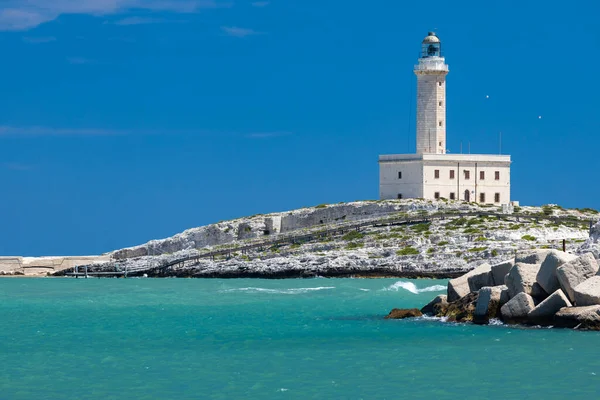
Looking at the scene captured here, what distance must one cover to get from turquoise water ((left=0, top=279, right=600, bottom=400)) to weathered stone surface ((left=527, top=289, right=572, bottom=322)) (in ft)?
2.88

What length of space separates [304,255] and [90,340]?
38968mm

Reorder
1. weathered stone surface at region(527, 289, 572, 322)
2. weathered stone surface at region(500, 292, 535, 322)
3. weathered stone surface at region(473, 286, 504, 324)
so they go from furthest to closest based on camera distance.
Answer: weathered stone surface at region(473, 286, 504, 324), weathered stone surface at region(500, 292, 535, 322), weathered stone surface at region(527, 289, 572, 322)

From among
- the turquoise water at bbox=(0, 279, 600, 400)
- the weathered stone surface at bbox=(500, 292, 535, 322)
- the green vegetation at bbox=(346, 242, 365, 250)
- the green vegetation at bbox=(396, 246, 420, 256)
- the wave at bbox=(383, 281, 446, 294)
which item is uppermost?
the green vegetation at bbox=(346, 242, 365, 250)

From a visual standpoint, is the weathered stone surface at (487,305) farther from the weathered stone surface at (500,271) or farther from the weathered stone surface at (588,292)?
the weathered stone surface at (588,292)

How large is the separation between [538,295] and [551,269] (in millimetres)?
1191

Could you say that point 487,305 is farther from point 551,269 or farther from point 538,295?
point 551,269

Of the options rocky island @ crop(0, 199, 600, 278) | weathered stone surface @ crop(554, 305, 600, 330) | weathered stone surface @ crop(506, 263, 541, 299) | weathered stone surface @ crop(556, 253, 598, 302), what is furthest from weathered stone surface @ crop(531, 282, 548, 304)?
rocky island @ crop(0, 199, 600, 278)

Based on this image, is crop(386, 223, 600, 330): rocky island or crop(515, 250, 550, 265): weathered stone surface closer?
crop(386, 223, 600, 330): rocky island

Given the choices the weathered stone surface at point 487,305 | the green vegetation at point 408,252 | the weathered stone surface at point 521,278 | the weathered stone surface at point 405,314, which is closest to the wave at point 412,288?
the green vegetation at point 408,252

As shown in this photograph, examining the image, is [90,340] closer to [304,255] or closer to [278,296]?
[278,296]

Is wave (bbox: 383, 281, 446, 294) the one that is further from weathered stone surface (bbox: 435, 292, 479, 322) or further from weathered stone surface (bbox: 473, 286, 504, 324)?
weathered stone surface (bbox: 473, 286, 504, 324)

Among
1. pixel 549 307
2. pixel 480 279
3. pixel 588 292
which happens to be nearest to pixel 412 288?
pixel 480 279

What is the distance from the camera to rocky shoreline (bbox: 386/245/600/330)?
29.7m

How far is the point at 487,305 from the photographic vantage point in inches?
1287
